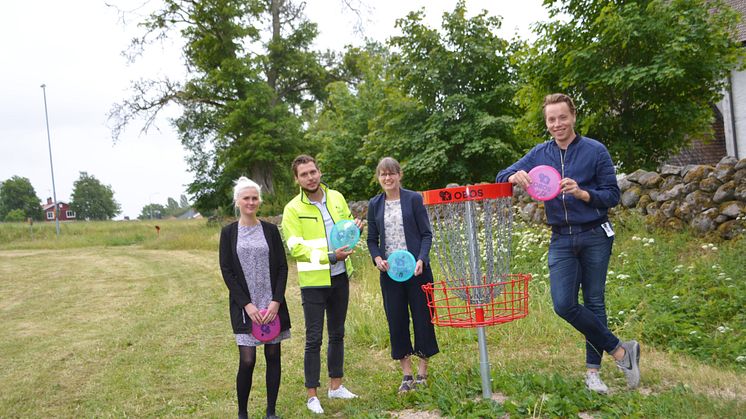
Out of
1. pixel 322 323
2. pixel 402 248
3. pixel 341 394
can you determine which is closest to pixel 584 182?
pixel 402 248

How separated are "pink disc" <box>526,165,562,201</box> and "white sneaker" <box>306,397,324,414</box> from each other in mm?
2296

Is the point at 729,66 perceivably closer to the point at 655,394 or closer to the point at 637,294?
the point at 637,294

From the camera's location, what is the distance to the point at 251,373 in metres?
4.49

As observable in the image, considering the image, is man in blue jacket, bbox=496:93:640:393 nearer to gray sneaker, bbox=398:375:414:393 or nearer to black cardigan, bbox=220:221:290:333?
gray sneaker, bbox=398:375:414:393

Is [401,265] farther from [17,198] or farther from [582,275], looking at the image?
[17,198]

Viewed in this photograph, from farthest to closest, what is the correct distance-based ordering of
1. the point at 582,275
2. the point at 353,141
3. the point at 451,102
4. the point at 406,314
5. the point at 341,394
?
the point at 353,141 < the point at 451,102 < the point at 341,394 < the point at 406,314 < the point at 582,275

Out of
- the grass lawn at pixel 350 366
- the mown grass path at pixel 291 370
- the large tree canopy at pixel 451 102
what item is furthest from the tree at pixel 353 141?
the mown grass path at pixel 291 370

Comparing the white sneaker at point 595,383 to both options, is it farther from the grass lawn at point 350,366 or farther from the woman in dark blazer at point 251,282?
the woman in dark blazer at point 251,282

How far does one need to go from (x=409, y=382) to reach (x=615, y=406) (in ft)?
5.19

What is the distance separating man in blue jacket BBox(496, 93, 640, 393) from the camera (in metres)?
4.10

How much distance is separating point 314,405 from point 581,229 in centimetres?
238

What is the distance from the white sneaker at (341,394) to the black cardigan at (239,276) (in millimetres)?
847

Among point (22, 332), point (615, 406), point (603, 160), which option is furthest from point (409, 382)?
point (22, 332)

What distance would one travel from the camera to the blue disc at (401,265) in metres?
4.47
